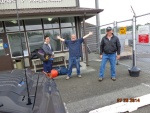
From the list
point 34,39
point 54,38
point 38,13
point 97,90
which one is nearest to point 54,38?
point 54,38

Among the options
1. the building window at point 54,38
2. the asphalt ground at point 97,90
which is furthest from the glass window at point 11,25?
the asphalt ground at point 97,90

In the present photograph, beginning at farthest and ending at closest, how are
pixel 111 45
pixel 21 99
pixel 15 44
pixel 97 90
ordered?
pixel 15 44 → pixel 111 45 → pixel 97 90 → pixel 21 99

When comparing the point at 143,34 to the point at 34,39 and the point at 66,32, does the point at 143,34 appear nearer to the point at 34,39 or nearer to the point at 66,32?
the point at 66,32

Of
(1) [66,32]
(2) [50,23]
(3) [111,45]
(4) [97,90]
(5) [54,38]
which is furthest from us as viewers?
(1) [66,32]

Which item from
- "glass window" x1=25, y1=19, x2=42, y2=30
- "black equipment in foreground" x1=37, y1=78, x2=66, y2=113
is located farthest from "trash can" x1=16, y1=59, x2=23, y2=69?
"black equipment in foreground" x1=37, y1=78, x2=66, y2=113

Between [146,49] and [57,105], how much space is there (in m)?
4.92

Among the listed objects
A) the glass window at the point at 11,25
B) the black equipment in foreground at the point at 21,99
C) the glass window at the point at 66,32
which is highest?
the glass window at the point at 11,25

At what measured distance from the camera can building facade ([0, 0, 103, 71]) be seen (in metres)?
6.69

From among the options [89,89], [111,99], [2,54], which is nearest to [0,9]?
[2,54]

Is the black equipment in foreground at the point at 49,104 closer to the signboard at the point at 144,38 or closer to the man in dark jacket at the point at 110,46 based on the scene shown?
the man in dark jacket at the point at 110,46

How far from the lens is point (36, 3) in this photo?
7.18 metres

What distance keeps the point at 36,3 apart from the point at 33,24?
3.53 ft

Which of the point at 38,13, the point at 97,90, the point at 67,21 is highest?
the point at 38,13

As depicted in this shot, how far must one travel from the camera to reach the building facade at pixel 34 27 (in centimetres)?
669
